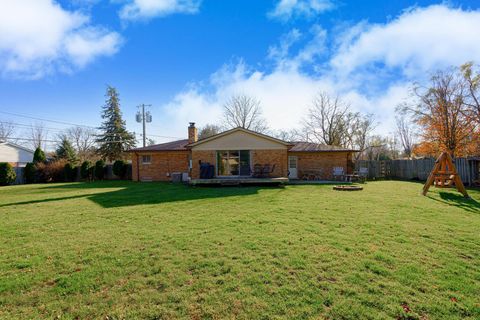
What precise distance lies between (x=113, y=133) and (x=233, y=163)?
25.8 m

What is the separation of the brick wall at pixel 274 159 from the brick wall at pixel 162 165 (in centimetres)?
659

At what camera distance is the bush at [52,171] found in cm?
2250

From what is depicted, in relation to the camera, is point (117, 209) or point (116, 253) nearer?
point (116, 253)

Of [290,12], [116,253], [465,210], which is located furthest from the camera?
[290,12]

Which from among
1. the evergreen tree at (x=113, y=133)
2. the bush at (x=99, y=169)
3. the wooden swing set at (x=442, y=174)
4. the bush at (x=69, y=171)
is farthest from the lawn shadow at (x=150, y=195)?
the evergreen tree at (x=113, y=133)

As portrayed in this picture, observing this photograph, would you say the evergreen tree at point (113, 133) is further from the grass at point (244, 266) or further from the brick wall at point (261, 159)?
the grass at point (244, 266)

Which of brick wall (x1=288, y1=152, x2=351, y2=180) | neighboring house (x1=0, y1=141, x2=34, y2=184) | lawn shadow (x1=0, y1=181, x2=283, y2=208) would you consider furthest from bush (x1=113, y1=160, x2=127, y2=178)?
neighboring house (x1=0, y1=141, x2=34, y2=184)

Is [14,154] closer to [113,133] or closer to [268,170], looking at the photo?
[113,133]

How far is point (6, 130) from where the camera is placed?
4094 centimetres

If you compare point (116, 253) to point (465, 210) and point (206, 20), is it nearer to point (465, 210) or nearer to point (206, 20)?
point (465, 210)

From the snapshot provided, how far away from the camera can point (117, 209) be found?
834 cm

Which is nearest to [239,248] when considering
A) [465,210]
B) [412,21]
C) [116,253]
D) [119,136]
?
[116,253]

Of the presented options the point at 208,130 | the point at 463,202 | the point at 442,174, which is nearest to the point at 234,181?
the point at 463,202

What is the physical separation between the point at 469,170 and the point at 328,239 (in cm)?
1518
